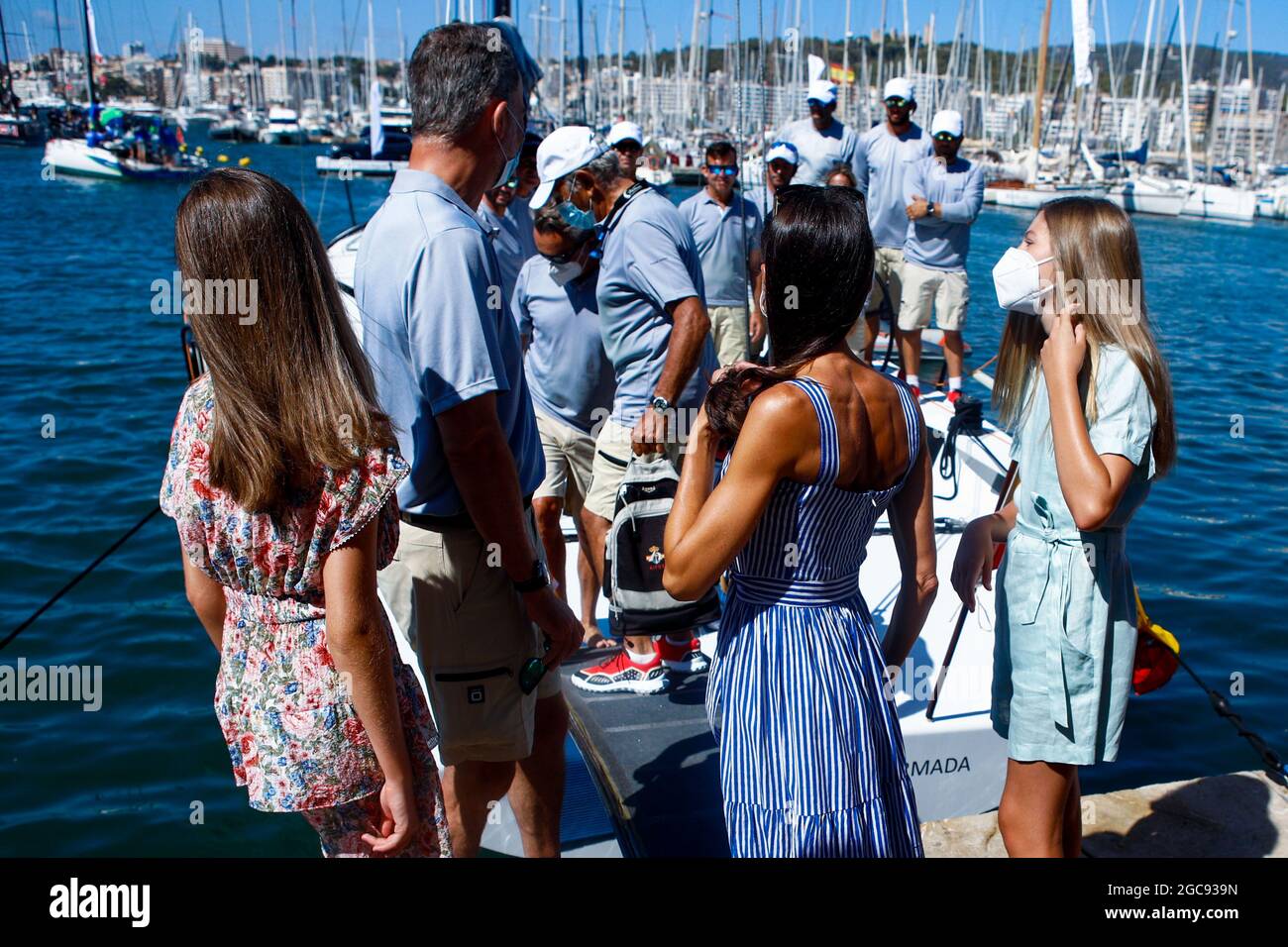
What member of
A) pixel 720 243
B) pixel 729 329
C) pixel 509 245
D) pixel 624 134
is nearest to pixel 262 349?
pixel 509 245

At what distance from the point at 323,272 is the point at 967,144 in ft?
226

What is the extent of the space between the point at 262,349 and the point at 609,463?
2.41 m

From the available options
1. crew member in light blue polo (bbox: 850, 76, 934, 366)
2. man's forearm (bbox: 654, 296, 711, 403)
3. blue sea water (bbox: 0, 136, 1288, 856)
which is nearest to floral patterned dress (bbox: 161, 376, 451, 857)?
man's forearm (bbox: 654, 296, 711, 403)

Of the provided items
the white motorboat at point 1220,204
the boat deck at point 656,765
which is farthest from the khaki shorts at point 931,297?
the white motorboat at point 1220,204

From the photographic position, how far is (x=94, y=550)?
7.57 m

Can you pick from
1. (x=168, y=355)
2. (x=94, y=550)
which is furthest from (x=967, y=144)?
(x=94, y=550)

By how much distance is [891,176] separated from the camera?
768 cm

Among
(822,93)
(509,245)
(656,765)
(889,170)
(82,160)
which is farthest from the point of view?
(82,160)

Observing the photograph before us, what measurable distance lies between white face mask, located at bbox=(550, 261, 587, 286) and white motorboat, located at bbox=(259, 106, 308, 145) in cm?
7110

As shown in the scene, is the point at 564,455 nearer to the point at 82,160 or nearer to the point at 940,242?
the point at 940,242

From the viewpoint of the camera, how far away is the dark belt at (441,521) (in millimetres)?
2619

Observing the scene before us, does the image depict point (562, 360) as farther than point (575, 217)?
Yes

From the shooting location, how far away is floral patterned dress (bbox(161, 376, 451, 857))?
196cm

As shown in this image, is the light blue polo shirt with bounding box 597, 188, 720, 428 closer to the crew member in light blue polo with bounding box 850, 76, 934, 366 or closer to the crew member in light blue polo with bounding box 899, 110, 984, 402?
the crew member in light blue polo with bounding box 850, 76, 934, 366
